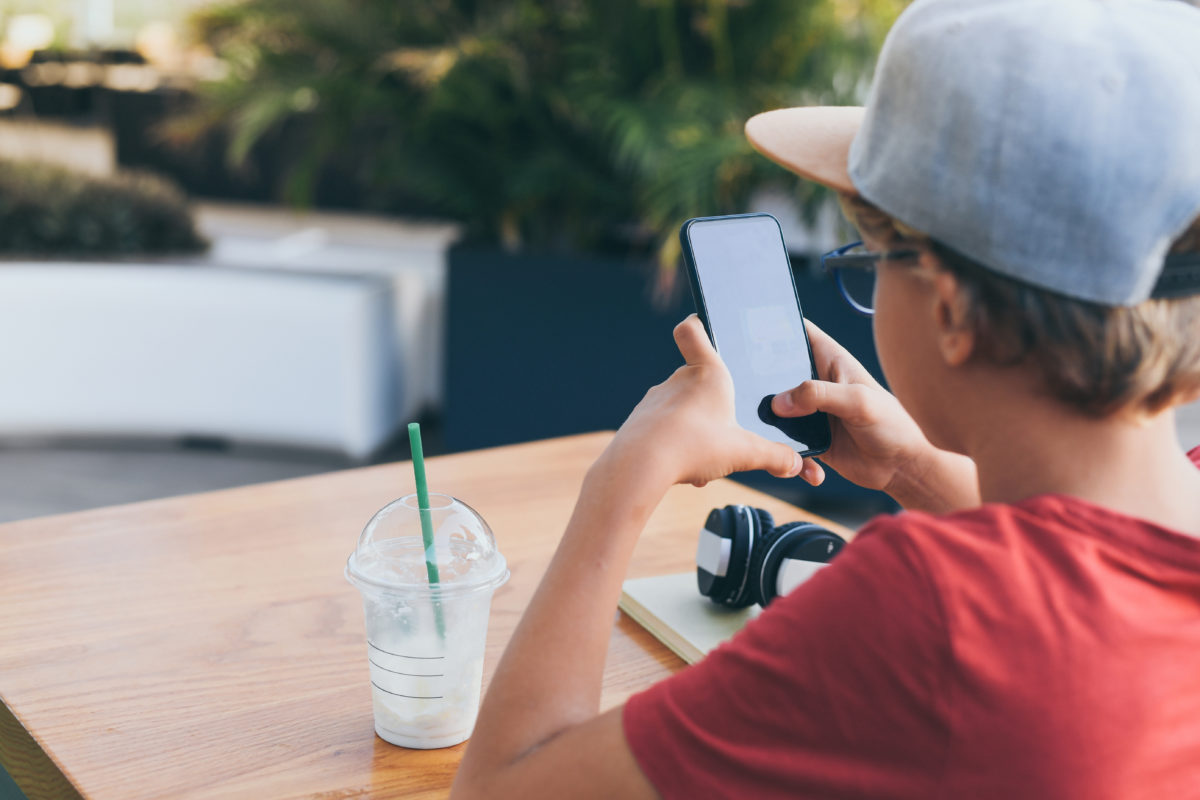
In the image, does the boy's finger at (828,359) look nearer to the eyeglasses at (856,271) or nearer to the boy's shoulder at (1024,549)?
the eyeglasses at (856,271)

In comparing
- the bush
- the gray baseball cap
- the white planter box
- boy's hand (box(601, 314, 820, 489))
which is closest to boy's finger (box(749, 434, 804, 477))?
boy's hand (box(601, 314, 820, 489))

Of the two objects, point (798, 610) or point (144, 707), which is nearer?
point (798, 610)

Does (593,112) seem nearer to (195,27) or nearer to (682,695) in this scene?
(195,27)

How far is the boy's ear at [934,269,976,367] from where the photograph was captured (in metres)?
0.56

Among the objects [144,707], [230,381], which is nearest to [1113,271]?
[144,707]

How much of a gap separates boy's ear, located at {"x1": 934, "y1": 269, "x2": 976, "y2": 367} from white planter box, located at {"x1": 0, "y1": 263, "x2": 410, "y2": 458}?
267 centimetres

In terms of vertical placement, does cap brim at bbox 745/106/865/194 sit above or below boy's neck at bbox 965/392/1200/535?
above

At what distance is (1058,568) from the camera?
51 cm

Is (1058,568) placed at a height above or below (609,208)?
above

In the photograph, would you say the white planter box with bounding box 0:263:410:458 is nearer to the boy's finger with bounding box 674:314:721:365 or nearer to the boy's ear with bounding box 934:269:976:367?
the boy's finger with bounding box 674:314:721:365

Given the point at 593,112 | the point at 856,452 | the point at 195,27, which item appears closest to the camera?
the point at 856,452

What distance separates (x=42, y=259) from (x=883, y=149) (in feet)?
10.7

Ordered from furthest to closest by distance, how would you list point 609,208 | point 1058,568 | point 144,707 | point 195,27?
point 195,27
point 609,208
point 144,707
point 1058,568

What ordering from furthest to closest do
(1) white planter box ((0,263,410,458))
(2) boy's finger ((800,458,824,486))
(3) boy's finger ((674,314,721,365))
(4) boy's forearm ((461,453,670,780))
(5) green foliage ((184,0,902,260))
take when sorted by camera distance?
1. (1) white planter box ((0,263,410,458))
2. (5) green foliage ((184,0,902,260))
3. (2) boy's finger ((800,458,824,486))
4. (3) boy's finger ((674,314,721,365))
5. (4) boy's forearm ((461,453,670,780))
